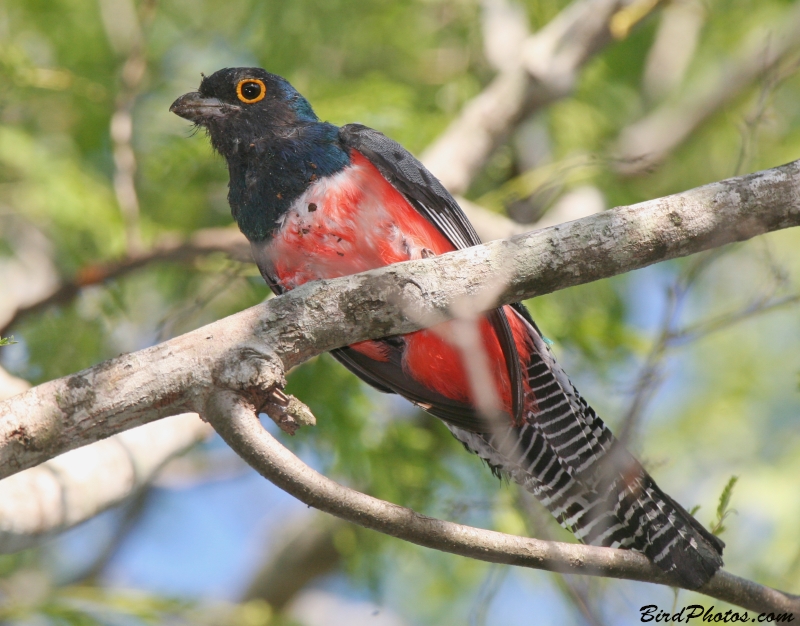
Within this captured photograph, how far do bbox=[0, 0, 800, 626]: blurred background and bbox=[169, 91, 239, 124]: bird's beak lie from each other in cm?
66

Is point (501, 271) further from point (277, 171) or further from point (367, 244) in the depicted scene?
point (277, 171)

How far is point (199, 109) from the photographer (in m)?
4.26

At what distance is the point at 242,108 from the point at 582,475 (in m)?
2.28

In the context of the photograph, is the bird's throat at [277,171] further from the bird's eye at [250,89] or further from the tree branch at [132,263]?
the tree branch at [132,263]

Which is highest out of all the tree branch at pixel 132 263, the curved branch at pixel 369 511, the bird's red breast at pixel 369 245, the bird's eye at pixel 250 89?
the bird's eye at pixel 250 89

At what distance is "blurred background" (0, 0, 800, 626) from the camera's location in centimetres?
503

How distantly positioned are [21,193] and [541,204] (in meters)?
3.63

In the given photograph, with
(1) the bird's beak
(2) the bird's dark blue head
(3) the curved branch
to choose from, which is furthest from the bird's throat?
(3) the curved branch

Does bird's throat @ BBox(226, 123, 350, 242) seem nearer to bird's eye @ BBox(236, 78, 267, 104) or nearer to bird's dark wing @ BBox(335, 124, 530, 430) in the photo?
bird's dark wing @ BBox(335, 124, 530, 430)

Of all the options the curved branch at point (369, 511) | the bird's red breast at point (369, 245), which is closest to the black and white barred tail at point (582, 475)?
the bird's red breast at point (369, 245)

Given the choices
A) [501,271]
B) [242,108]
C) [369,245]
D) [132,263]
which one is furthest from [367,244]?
[132,263]

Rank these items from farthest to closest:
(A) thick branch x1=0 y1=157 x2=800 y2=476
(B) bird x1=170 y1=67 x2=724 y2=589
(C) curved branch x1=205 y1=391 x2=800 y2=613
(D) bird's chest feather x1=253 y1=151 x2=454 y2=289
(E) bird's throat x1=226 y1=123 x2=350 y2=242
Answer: (E) bird's throat x1=226 y1=123 x2=350 y2=242
(D) bird's chest feather x1=253 y1=151 x2=454 y2=289
(B) bird x1=170 y1=67 x2=724 y2=589
(A) thick branch x1=0 y1=157 x2=800 y2=476
(C) curved branch x1=205 y1=391 x2=800 y2=613

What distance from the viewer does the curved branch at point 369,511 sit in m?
2.52

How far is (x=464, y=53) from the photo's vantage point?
7.30 metres
